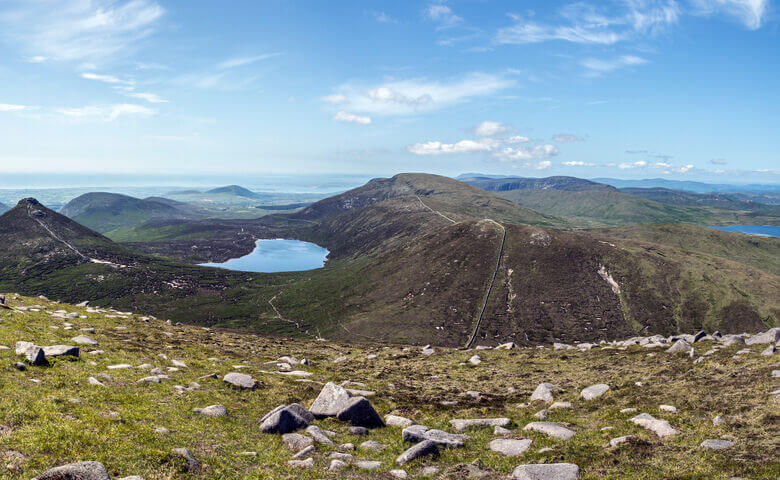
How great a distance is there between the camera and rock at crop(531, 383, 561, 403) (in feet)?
111

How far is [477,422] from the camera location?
2681 centimetres

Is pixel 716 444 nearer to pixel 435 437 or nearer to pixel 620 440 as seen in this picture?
pixel 620 440

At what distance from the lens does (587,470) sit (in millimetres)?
→ 17984

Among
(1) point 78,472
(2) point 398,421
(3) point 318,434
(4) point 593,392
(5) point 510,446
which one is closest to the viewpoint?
(1) point 78,472

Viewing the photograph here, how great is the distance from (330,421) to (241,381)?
34.3 feet

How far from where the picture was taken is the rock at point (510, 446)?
21219mm

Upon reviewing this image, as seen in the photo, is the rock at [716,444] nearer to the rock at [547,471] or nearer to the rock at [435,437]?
the rock at [547,471]

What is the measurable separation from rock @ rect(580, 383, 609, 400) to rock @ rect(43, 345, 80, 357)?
41778 mm

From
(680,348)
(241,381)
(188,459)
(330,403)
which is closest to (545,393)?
(330,403)

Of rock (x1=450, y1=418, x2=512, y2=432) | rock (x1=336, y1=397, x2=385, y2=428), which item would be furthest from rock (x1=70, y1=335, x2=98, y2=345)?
rock (x1=450, y1=418, x2=512, y2=432)

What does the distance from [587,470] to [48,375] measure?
31.2 m

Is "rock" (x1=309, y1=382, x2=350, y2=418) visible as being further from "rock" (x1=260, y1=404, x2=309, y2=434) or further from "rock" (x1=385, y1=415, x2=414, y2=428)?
"rock" (x1=385, y1=415, x2=414, y2=428)

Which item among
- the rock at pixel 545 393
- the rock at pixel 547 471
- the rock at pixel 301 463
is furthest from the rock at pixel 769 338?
the rock at pixel 301 463

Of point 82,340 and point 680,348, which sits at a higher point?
point 82,340
